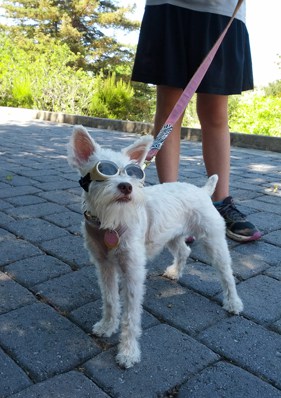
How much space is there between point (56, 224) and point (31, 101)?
496 inches

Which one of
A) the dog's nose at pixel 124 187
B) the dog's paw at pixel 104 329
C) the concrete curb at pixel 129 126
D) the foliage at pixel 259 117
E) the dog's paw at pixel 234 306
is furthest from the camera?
the foliage at pixel 259 117

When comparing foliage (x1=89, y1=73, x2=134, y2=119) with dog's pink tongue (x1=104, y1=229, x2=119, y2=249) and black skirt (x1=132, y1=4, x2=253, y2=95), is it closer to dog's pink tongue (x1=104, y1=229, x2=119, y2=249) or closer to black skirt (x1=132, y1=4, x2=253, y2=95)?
black skirt (x1=132, y1=4, x2=253, y2=95)

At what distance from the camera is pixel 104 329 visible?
7.41ft

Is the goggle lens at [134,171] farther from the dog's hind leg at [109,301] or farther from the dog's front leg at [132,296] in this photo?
the dog's hind leg at [109,301]

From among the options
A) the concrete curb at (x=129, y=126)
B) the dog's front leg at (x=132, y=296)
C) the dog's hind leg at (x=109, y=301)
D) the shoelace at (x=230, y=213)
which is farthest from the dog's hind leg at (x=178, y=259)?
the concrete curb at (x=129, y=126)

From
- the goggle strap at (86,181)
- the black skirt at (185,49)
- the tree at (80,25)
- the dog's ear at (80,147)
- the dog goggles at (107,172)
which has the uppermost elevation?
the tree at (80,25)

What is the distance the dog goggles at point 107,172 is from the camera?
1.89 metres

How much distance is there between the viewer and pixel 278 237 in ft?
12.1

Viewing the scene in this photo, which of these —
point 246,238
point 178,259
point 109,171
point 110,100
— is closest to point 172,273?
point 178,259

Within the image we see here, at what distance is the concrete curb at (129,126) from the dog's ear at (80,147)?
6.86 meters

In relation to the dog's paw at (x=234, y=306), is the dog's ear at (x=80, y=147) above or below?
above

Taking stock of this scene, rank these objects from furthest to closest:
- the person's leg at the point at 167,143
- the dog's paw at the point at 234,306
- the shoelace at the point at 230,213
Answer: the shoelace at the point at 230,213
the person's leg at the point at 167,143
the dog's paw at the point at 234,306

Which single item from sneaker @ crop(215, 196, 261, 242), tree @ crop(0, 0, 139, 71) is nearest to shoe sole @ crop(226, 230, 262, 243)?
sneaker @ crop(215, 196, 261, 242)

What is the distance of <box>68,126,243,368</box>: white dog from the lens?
193cm
